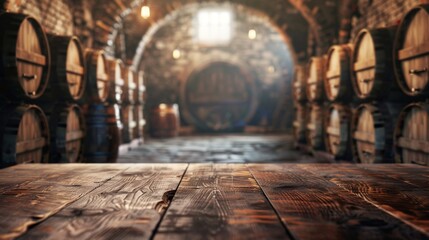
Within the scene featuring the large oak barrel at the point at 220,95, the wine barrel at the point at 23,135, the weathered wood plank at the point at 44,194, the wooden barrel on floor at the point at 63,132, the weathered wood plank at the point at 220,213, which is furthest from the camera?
the large oak barrel at the point at 220,95

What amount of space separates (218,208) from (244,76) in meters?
11.4

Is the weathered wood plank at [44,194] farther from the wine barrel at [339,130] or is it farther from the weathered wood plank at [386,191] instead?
the wine barrel at [339,130]

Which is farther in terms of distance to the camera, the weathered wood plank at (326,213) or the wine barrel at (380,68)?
the wine barrel at (380,68)

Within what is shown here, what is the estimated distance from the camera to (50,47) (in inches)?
169

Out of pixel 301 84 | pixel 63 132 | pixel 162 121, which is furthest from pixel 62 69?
pixel 162 121

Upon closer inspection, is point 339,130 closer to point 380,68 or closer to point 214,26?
point 380,68

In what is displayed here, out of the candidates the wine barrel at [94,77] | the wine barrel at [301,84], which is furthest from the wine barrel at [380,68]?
the wine barrel at [94,77]

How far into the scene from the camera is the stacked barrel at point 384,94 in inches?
132

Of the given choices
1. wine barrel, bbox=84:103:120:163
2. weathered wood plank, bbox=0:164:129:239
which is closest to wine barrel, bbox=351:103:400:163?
weathered wood plank, bbox=0:164:129:239

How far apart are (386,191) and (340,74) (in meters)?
3.23

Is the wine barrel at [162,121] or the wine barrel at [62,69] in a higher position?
the wine barrel at [62,69]

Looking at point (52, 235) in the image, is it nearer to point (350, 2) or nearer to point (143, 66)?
point (350, 2)

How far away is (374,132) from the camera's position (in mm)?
3832

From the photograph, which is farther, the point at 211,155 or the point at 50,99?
the point at 211,155
